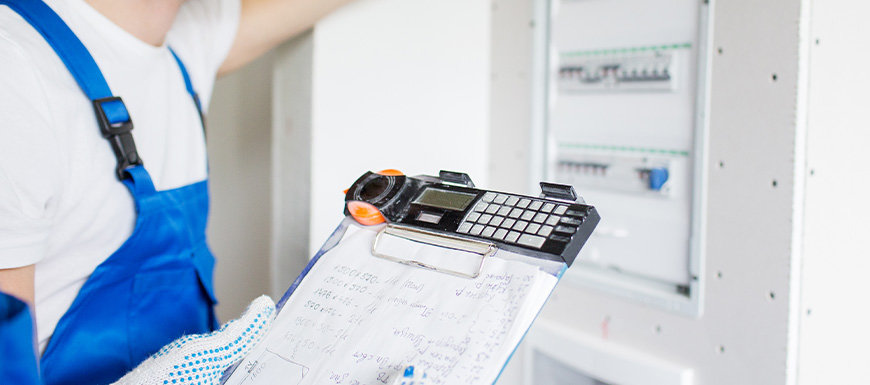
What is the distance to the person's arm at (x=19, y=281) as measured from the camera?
0.60 meters

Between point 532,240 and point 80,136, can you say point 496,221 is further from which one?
point 80,136

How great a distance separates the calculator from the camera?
56 centimetres

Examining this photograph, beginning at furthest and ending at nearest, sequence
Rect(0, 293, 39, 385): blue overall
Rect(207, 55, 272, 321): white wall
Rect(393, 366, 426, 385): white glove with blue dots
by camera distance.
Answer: Rect(207, 55, 272, 321): white wall < Rect(393, 366, 426, 385): white glove with blue dots < Rect(0, 293, 39, 385): blue overall

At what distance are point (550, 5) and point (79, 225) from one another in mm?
857

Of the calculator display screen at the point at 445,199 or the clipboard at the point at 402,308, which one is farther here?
the calculator display screen at the point at 445,199

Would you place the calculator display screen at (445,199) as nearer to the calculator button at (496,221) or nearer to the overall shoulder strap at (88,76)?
the calculator button at (496,221)

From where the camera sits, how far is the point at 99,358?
77cm

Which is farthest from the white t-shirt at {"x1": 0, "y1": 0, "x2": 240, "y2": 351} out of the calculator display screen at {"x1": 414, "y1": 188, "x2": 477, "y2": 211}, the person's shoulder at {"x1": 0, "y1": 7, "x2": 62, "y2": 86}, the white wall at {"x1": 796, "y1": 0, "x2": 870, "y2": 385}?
the white wall at {"x1": 796, "y1": 0, "x2": 870, "y2": 385}

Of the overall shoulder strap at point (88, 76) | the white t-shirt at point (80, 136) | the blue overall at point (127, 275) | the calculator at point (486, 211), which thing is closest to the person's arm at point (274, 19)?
the white t-shirt at point (80, 136)

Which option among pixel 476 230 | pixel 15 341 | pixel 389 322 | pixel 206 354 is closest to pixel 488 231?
pixel 476 230

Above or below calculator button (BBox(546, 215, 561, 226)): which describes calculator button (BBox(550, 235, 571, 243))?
below

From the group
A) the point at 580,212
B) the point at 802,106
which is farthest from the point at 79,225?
the point at 802,106

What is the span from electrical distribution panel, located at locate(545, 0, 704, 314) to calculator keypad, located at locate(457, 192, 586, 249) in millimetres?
457

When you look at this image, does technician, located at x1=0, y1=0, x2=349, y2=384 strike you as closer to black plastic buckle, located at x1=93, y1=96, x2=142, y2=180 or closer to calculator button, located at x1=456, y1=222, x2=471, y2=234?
black plastic buckle, located at x1=93, y1=96, x2=142, y2=180
